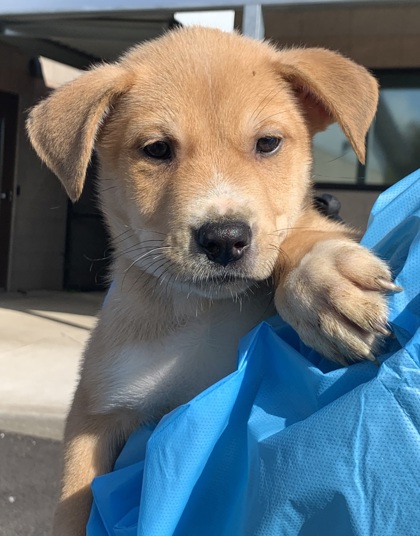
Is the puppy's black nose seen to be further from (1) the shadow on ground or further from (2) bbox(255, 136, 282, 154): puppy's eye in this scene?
(1) the shadow on ground

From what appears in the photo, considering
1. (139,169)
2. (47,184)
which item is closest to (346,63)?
(139,169)

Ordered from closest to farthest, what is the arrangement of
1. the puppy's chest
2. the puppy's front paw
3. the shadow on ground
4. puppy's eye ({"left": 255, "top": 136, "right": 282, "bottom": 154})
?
the puppy's front paw, the puppy's chest, puppy's eye ({"left": 255, "top": 136, "right": 282, "bottom": 154}), the shadow on ground

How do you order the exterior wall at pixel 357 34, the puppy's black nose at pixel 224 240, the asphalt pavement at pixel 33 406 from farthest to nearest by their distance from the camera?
1. the exterior wall at pixel 357 34
2. the asphalt pavement at pixel 33 406
3. the puppy's black nose at pixel 224 240

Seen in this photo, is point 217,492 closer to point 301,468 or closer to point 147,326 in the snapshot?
point 301,468

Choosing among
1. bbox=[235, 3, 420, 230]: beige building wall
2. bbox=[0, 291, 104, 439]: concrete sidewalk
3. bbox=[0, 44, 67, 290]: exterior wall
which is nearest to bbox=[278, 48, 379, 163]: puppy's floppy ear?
bbox=[0, 291, 104, 439]: concrete sidewalk

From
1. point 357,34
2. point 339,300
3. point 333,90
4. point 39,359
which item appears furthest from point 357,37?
point 339,300

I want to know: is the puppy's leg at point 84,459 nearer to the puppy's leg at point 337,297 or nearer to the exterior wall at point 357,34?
the puppy's leg at point 337,297

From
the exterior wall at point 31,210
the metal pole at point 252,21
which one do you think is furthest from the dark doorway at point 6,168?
Answer: the metal pole at point 252,21
